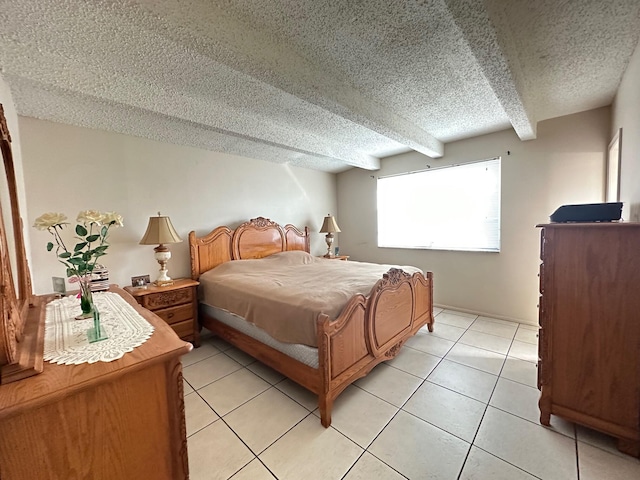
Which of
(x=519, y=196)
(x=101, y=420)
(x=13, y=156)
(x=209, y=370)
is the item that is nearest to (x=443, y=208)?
(x=519, y=196)

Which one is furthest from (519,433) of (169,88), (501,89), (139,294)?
(169,88)

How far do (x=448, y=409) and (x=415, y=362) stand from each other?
0.59 m

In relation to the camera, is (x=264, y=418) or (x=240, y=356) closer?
(x=264, y=418)

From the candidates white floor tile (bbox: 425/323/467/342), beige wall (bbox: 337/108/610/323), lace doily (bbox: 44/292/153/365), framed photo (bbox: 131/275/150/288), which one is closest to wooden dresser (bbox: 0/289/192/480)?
lace doily (bbox: 44/292/153/365)

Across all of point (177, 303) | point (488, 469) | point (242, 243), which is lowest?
point (488, 469)

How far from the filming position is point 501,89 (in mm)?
1749

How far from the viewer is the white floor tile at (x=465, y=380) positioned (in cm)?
187

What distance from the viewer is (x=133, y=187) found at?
8.64 feet

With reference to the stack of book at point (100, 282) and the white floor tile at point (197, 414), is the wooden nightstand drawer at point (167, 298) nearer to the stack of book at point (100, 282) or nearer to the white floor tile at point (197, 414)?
the stack of book at point (100, 282)

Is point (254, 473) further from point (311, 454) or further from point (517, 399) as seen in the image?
point (517, 399)

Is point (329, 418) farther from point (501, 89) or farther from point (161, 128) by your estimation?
point (161, 128)

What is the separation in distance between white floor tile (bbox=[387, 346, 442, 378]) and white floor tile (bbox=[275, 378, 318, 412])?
804 mm

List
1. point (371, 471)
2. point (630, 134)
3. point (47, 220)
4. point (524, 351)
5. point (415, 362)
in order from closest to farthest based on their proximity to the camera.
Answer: point (47, 220) → point (371, 471) → point (630, 134) → point (415, 362) → point (524, 351)

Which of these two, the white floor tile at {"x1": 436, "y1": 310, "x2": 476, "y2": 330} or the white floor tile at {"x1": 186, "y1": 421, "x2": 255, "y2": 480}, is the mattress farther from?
the white floor tile at {"x1": 436, "y1": 310, "x2": 476, "y2": 330}
